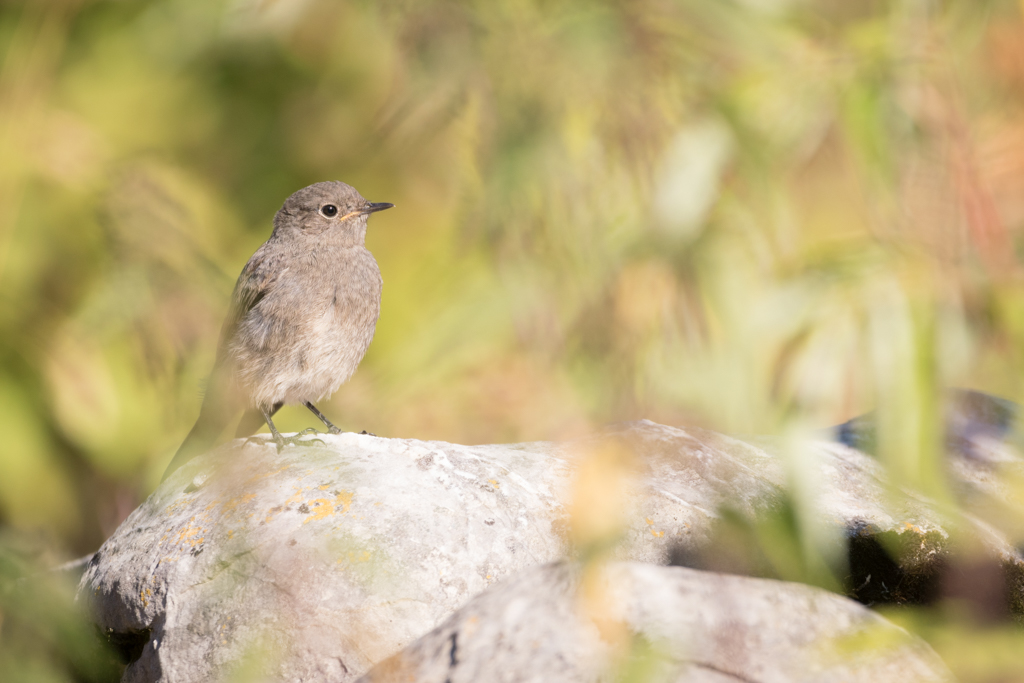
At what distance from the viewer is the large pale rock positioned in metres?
1.82

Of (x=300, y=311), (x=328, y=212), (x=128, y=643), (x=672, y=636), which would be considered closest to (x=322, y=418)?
(x=300, y=311)

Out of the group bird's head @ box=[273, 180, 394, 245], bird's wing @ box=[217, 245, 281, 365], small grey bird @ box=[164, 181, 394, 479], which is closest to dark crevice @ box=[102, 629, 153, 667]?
small grey bird @ box=[164, 181, 394, 479]

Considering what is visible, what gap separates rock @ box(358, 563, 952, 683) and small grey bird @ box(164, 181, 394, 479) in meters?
1.22

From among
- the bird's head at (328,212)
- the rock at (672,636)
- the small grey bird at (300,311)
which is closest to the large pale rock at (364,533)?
the rock at (672,636)

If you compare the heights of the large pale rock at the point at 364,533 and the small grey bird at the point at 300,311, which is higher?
the small grey bird at the point at 300,311

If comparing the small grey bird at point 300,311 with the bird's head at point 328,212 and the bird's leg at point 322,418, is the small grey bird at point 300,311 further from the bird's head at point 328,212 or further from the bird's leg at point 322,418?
the bird's leg at point 322,418

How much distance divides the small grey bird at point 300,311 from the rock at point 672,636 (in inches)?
48.0

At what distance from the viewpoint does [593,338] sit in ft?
4.53

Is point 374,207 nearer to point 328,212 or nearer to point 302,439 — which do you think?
point 328,212

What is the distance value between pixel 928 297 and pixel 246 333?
6.75 feet

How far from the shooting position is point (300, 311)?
103 inches

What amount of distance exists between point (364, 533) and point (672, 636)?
753 millimetres

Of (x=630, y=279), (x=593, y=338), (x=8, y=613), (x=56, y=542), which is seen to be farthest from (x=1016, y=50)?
(x=56, y=542)

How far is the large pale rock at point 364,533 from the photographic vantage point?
1.82 m
